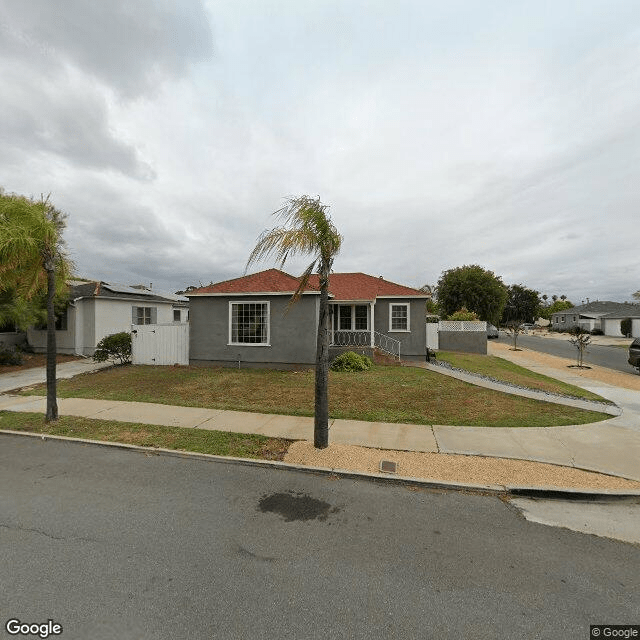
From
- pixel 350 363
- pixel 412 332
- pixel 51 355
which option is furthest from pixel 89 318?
pixel 412 332

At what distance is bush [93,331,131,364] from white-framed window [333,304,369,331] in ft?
34.1

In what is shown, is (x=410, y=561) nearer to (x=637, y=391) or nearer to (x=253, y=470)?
(x=253, y=470)

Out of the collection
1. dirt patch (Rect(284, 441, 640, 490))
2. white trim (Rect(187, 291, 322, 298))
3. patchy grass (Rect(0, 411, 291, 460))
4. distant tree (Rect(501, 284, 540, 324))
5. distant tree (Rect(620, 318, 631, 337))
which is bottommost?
dirt patch (Rect(284, 441, 640, 490))

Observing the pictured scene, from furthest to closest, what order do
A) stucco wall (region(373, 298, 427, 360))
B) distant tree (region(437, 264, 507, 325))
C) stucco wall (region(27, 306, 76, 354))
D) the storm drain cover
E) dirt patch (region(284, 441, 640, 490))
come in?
distant tree (region(437, 264, 507, 325))
stucco wall (region(27, 306, 76, 354))
stucco wall (region(373, 298, 427, 360))
the storm drain cover
dirt patch (region(284, 441, 640, 490))

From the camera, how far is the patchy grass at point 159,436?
5836mm

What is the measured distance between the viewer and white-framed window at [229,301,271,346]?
1419 cm

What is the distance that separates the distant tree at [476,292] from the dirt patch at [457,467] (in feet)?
112

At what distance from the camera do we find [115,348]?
1519cm

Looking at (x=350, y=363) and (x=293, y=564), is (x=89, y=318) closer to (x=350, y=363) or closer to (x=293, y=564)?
(x=350, y=363)

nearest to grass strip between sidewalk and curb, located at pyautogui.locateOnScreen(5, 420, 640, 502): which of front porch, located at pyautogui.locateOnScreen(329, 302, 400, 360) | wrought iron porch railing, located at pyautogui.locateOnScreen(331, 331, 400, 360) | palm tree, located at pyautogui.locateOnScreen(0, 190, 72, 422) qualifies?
palm tree, located at pyautogui.locateOnScreen(0, 190, 72, 422)

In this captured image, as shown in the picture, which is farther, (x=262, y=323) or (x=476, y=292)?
(x=476, y=292)

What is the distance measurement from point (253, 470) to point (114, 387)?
832 centimetres

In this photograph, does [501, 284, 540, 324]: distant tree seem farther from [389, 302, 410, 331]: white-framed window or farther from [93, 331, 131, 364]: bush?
[93, 331, 131, 364]: bush

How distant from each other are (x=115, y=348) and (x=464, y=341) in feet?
66.2
